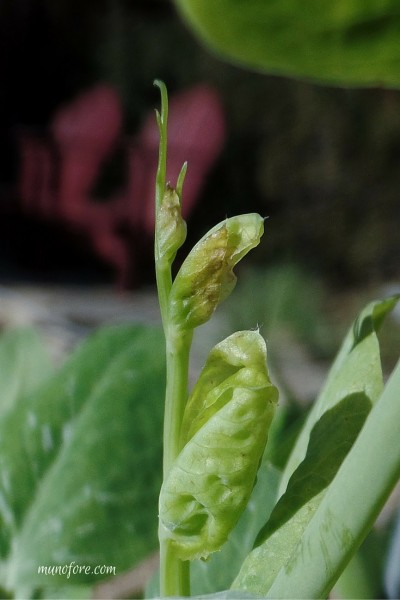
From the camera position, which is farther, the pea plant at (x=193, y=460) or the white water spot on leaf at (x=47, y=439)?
the white water spot on leaf at (x=47, y=439)

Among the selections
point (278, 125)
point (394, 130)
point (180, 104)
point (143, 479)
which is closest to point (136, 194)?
point (180, 104)

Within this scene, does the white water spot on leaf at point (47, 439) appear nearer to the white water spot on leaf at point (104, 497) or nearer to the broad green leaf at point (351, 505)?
the white water spot on leaf at point (104, 497)

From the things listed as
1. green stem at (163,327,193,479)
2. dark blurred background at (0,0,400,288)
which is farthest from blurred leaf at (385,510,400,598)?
dark blurred background at (0,0,400,288)

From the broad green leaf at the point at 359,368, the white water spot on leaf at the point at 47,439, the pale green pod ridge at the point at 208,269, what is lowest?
the white water spot on leaf at the point at 47,439

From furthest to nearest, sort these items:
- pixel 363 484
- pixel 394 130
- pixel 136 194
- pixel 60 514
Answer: pixel 394 130
pixel 136 194
pixel 60 514
pixel 363 484

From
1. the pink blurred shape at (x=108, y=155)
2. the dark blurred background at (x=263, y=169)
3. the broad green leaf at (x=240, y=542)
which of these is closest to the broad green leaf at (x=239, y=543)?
the broad green leaf at (x=240, y=542)

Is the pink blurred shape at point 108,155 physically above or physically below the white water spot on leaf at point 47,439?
below

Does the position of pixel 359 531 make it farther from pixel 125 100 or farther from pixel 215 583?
pixel 125 100
